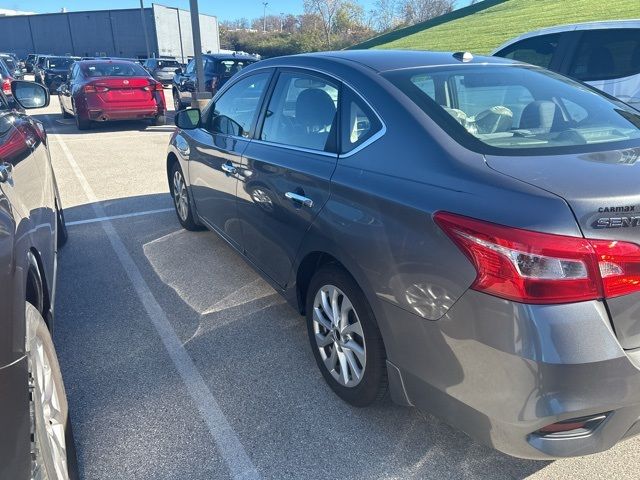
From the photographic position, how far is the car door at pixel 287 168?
269cm

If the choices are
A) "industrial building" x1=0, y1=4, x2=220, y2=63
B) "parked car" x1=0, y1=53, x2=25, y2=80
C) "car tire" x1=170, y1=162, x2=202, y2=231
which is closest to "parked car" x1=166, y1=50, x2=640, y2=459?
"car tire" x1=170, y1=162, x2=202, y2=231

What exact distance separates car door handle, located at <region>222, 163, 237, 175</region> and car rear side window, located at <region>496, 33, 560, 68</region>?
456 centimetres

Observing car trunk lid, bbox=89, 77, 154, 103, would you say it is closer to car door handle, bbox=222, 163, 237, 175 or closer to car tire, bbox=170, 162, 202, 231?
car tire, bbox=170, 162, 202, 231

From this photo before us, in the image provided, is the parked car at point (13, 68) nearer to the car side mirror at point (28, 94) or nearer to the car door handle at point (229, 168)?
the car side mirror at point (28, 94)

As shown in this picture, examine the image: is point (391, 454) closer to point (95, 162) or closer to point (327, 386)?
point (327, 386)

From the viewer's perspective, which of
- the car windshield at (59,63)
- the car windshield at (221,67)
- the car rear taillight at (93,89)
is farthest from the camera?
the car windshield at (59,63)

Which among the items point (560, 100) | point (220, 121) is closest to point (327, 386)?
point (560, 100)

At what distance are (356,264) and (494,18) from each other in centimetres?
4461

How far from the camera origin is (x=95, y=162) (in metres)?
9.05

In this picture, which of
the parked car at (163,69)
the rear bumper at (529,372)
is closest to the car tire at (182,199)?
the rear bumper at (529,372)

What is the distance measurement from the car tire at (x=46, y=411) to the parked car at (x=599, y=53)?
5801 mm

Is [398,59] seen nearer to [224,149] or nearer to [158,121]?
[224,149]

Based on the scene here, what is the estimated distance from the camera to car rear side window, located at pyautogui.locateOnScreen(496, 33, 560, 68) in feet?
20.9

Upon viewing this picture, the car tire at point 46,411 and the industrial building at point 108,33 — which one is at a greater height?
the industrial building at point 108,33
